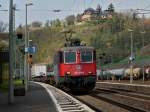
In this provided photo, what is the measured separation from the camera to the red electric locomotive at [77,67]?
1564 inches

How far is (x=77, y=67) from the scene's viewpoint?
40156 millimetres

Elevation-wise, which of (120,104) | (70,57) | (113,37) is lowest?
(120,104)

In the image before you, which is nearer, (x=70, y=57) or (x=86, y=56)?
(x=86, y=56)

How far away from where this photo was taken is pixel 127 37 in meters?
110

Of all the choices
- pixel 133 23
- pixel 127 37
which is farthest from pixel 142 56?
pixel 127 37

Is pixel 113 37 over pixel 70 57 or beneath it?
over

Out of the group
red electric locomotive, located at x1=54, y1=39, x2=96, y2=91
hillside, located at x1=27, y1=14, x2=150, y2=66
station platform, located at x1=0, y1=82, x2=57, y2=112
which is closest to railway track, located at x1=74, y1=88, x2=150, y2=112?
station platform, located at x1=0, y1=82, x2=57, y2=112

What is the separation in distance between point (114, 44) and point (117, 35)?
28.6 ft

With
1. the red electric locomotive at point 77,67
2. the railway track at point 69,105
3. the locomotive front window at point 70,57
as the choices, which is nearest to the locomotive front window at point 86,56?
the red electric locomotive at point 77,67

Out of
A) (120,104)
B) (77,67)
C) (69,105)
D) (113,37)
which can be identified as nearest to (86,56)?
(77,67)

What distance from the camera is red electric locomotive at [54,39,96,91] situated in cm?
3972

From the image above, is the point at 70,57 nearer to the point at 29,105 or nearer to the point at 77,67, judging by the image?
the point at 77,67

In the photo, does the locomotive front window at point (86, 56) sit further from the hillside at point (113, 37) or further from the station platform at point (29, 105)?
the hillside at point (113, 37)

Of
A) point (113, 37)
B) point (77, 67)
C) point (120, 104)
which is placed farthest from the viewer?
point (113, 37)
